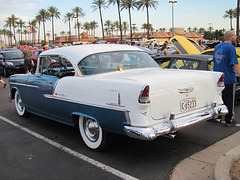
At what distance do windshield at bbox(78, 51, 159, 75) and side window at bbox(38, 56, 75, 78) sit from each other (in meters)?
0.31

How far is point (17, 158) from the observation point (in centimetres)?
406

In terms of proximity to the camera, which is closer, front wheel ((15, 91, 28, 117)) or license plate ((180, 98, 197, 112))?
license plate ((180, 98, 197, 112))

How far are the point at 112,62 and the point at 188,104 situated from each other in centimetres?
152

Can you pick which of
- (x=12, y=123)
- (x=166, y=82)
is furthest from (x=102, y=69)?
(x=12, y=123)

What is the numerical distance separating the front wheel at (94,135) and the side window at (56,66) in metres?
0.91

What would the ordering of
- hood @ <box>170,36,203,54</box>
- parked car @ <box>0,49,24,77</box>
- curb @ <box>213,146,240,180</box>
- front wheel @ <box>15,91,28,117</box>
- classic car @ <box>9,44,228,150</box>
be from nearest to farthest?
curb @ <box>213,146,240,180</box>, classic car @ <box>9,44,228,150</box>, front wheel @ <box>15,91,28,117</box>, hood @ <box>170,36,203,54</box>, parked car @ <box>0,49,24,77</box>

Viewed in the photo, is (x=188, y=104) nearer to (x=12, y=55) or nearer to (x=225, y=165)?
(x=225, y=165)

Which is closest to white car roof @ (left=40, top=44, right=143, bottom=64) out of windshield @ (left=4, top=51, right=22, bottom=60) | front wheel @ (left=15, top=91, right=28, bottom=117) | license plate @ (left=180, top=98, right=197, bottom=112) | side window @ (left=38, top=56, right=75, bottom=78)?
side window @ (left=38, top=56, right=75, bottom=78)

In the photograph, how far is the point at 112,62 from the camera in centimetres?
452

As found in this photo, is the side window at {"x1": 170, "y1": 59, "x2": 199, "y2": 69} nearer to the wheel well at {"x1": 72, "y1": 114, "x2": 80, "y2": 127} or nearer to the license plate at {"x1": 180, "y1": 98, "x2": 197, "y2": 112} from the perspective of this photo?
the license plate at {"x1": 180, "y1": 98, "x2": 197, "y2": 112}

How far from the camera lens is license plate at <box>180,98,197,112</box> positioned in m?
3.70

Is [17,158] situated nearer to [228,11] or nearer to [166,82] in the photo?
[166,82]

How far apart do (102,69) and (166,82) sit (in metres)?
1.25

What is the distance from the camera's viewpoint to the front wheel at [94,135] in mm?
3917
